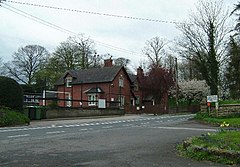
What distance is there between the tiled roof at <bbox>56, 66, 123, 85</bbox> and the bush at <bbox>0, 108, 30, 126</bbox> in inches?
1186

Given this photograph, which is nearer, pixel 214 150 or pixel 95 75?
pixel 214 150

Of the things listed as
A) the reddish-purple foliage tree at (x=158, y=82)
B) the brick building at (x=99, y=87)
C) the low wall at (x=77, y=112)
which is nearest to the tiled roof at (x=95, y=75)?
the brick building at (x=99, y=87)

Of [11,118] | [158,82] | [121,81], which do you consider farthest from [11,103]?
[158,82]

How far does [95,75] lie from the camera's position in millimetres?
58469

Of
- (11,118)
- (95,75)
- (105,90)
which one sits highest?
(95,75)

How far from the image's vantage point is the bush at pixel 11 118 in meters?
23.9

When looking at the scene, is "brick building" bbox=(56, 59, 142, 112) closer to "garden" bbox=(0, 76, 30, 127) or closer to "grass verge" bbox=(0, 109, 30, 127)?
"garden" bbox=(0, 76, 30, 127)

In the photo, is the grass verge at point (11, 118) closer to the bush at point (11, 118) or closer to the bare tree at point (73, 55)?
the bush at point (11, 118)

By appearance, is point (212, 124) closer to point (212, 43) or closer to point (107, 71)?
point (212, 43)

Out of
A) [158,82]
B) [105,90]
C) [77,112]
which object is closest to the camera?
[77,112]

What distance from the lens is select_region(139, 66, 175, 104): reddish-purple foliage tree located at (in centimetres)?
6108

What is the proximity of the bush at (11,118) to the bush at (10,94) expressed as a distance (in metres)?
0.97

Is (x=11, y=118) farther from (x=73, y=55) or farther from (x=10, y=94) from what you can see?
(x=73, y=55)

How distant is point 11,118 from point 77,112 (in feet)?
44.1
